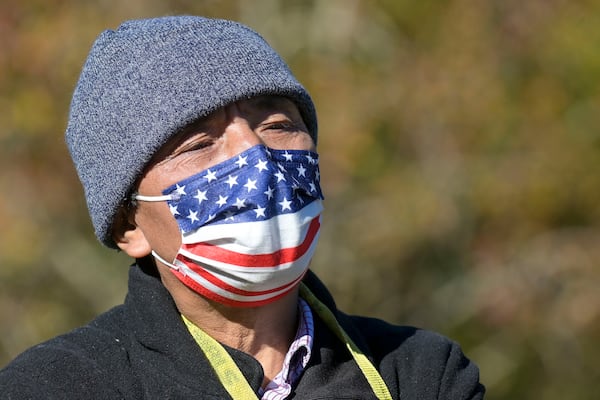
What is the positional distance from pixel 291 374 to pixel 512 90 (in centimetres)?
524

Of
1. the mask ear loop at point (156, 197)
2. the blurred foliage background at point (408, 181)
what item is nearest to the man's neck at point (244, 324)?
the mask ear loop at point (156, 197)

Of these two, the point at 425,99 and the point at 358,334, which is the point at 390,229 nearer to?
the point at 425,99

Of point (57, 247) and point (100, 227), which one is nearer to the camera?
point (100, 227)

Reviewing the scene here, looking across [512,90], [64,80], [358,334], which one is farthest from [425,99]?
[358,334]

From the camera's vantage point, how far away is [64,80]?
698cm

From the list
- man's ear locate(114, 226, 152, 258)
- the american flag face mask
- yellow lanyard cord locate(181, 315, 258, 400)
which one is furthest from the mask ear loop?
yellow lanyard cord locate(181, 315, 258, 400)

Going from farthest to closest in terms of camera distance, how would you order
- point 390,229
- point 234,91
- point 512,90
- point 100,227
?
point 512,90, point 390,229, point 100,227, point 234,91

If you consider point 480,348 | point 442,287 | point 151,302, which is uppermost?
point 151,302

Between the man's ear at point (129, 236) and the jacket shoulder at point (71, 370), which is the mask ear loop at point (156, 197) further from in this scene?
the jacket shoulder at point (71, 370)

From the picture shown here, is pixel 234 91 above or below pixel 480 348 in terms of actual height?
above

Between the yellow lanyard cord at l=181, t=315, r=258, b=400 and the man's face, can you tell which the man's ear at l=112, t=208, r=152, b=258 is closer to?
the man's face

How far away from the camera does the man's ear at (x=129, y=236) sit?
2.68 meters

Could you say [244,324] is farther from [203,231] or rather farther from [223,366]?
[203,231]

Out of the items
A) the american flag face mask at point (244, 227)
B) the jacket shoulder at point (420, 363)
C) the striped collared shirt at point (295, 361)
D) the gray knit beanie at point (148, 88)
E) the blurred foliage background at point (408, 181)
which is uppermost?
the gray knit beanie at point (148, 88)
